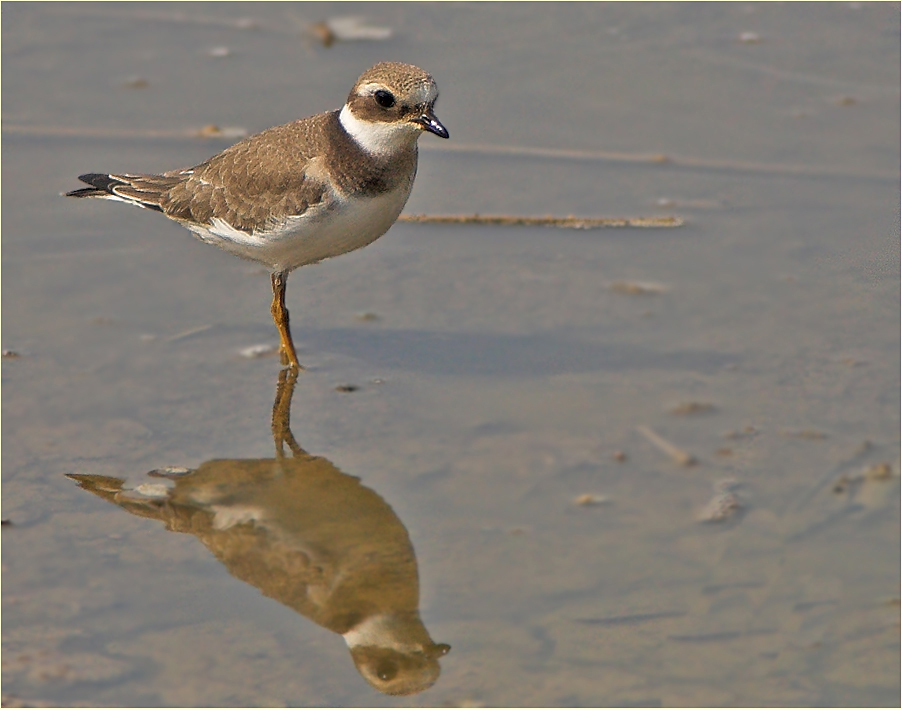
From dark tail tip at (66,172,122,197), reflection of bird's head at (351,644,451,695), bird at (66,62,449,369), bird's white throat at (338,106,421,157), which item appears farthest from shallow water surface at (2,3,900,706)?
bird's white throat at (338,106,421,157)

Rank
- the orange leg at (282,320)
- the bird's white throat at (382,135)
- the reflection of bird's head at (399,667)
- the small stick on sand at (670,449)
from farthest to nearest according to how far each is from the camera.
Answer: the orange leg at (282,320) → the bird's white throat at (382,135) → the small stick on sand at (670,449) → the reflection of bird's head at (399,667)

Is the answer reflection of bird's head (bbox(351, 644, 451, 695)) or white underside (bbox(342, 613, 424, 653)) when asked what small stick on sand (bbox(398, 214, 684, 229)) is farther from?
reflection of bird's head (bbox(351, 644, 451, 695))

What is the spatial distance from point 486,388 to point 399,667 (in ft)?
7.18

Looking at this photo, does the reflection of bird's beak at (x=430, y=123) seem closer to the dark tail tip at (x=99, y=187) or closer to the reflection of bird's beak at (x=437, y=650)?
the dark tail tip at (x=99, y=187)

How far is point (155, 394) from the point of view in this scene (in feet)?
22.5

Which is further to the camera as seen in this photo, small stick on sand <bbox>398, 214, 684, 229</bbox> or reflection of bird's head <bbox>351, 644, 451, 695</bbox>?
small stick on sand <bbox>398, 214, 684, 229</bbox>

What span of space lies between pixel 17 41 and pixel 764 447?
7.40 meters

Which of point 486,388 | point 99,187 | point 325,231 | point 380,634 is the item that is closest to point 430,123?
point 325,231

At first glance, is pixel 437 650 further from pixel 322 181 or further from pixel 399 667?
pixel 322 181

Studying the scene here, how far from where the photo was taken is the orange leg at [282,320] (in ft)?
23.8

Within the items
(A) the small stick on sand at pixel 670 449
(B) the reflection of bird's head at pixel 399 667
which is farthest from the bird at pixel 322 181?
(B) the reflection of bird's head at pixel 399 667

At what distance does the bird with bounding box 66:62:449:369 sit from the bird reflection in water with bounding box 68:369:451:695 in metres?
1.06

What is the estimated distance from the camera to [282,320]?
730cm

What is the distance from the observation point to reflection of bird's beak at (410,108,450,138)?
21.6 feet
